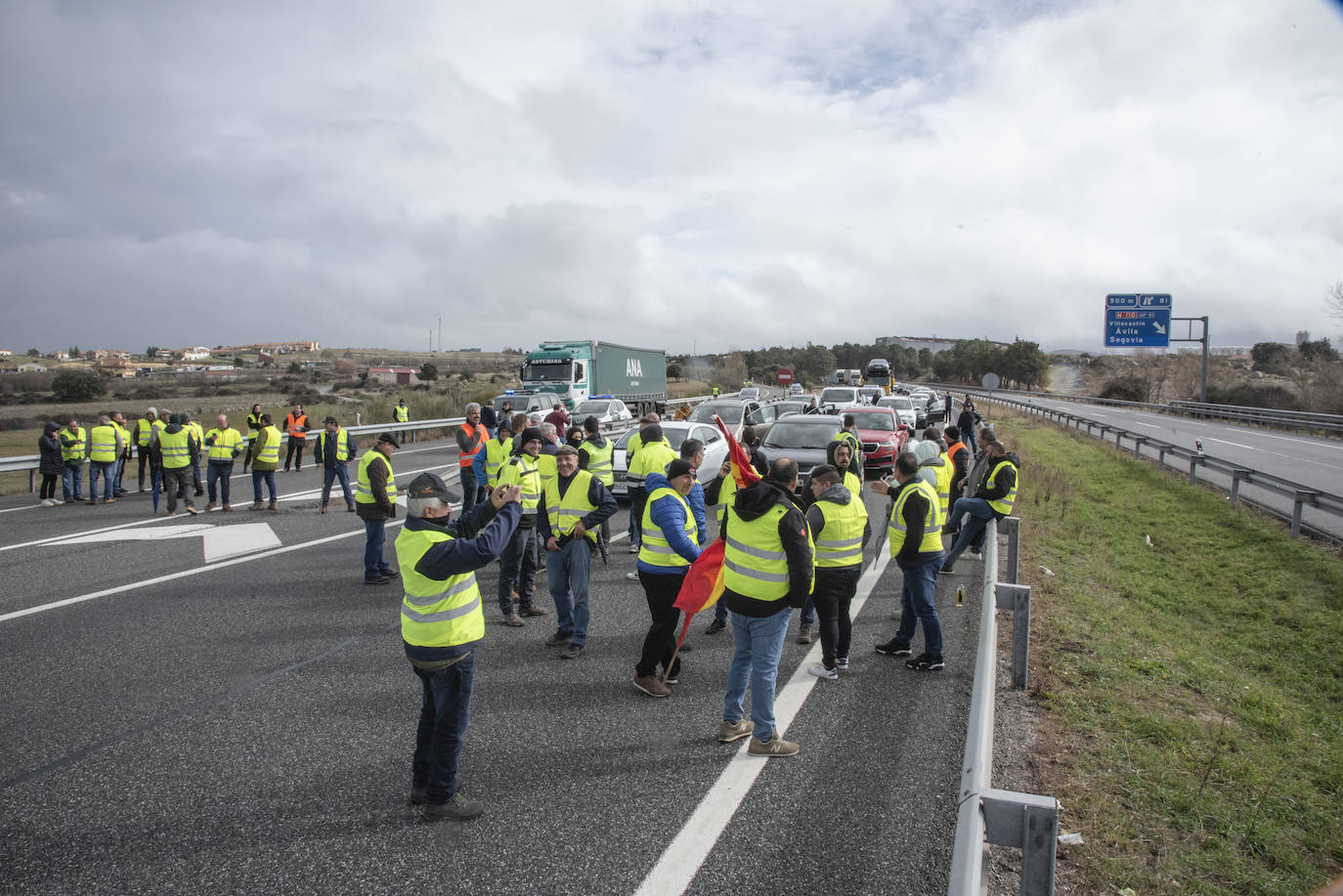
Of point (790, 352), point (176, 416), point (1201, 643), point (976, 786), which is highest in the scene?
point (790, 352)

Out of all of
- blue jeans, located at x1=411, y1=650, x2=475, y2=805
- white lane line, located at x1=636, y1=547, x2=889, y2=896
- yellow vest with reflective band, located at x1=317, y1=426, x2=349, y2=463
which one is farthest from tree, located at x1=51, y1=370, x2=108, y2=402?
white lane line, located at x1=636, y1=547, x2=889, y2=896

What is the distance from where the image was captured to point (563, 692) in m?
5.74

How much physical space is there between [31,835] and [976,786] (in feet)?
15.6

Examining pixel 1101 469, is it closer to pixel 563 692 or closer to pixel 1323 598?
pixel 1323 598

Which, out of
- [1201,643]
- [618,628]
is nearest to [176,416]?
[618,628]

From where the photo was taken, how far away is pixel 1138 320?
37.6 meters

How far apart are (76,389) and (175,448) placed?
46825 mm

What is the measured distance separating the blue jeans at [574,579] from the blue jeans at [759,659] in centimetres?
204

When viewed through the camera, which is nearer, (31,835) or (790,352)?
(31,835)

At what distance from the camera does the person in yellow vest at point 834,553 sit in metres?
5.82

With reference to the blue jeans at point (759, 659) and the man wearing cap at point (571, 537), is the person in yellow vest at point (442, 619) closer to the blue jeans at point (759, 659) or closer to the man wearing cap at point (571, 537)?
the blue jeans at point (759, 659)

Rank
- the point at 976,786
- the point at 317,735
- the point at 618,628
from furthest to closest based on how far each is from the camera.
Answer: the point at 618,628 → the point at 317,735 → the point at 976,786

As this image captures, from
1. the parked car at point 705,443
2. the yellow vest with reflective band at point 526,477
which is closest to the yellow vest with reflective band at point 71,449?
the parked car at point 705,443

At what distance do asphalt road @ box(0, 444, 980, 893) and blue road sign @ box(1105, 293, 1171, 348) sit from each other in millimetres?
36507
